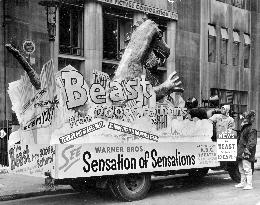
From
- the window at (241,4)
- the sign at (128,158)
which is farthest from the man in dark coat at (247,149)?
the window at (241,4)

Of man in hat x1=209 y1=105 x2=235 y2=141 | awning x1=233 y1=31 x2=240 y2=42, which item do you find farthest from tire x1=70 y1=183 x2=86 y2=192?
awning x1=233 y1=31 x2=240 y2=42

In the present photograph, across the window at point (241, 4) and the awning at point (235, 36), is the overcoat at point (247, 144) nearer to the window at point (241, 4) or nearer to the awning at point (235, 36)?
the awning at point (235, 36)

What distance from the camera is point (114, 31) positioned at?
930 inches

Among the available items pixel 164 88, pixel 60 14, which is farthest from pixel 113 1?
pixel 164 88

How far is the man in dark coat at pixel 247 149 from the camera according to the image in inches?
437

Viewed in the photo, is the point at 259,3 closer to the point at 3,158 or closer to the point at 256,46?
the point at 256,46

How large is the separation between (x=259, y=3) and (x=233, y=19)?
3933mm

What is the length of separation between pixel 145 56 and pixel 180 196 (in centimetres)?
352

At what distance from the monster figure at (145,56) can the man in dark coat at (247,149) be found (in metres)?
1.96

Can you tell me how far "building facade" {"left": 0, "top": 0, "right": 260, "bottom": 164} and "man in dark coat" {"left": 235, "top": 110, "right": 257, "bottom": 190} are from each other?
483 centimetres

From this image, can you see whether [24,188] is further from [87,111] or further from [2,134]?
[2,134]

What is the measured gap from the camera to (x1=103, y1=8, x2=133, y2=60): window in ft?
75.3

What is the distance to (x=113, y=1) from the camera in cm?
2225

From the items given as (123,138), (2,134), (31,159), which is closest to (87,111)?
(123,138)
